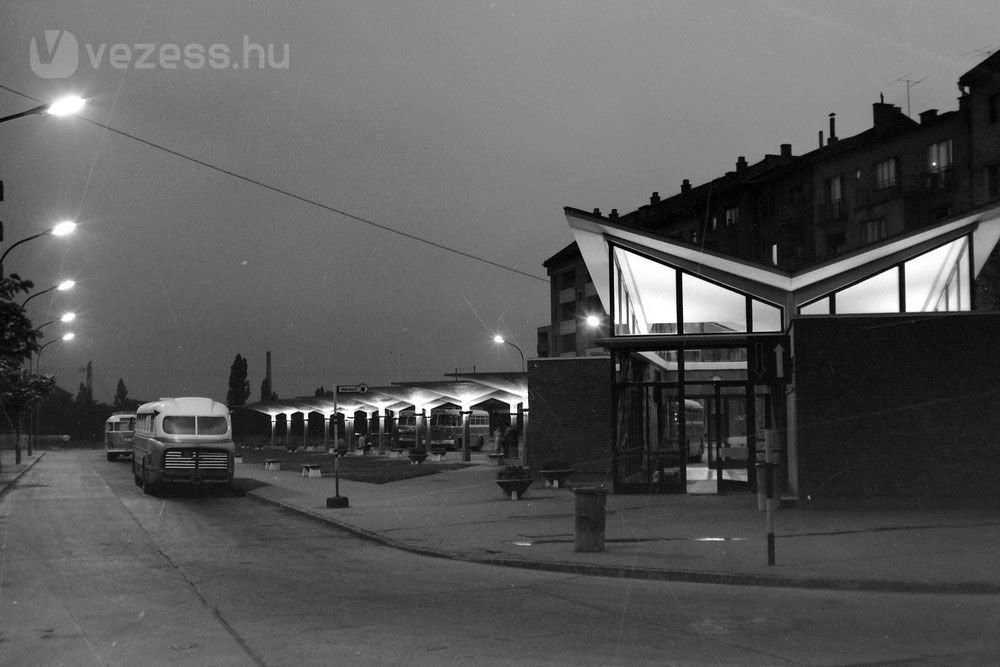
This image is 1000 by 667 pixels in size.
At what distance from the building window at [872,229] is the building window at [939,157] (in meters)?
4.82

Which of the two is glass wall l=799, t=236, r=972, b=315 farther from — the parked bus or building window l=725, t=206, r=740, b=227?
building window l=725, t=206, r=740, b=227

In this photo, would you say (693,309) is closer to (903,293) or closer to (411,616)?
(903,293)

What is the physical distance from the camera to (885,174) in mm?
56406

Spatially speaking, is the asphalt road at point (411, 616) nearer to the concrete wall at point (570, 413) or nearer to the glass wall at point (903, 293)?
the glass wall at point (903, 293)

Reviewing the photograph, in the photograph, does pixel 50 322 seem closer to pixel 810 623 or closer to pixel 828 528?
pixel 828 528

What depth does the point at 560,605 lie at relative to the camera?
11141 mm

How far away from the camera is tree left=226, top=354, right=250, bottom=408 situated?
131 meters

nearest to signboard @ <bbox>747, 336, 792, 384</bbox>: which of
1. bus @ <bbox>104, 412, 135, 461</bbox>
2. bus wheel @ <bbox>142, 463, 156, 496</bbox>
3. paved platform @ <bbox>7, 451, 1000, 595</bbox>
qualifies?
paved platform @ <bbox>7, 451, 1000, 595</bbox>

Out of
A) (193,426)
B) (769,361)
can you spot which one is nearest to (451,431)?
(193,426)

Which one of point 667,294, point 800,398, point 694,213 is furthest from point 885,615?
point 694,213

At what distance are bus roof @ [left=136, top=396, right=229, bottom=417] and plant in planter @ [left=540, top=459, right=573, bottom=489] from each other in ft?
30.2

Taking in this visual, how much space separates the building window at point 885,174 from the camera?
55656 millimetres

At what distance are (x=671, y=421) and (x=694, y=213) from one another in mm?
48921

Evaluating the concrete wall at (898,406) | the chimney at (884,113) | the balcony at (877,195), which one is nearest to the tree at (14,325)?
the concrete wall at (898,406)
